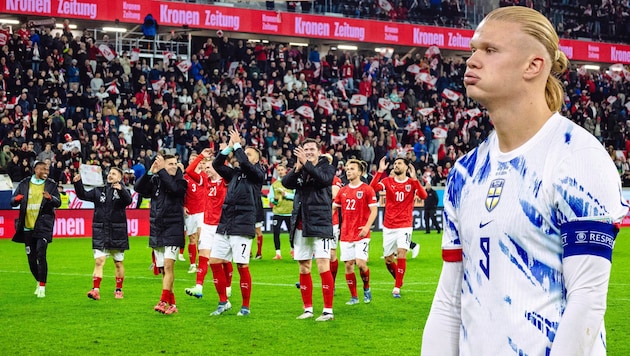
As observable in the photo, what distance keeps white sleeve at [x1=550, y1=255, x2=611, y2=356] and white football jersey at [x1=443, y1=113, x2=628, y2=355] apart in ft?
0.35

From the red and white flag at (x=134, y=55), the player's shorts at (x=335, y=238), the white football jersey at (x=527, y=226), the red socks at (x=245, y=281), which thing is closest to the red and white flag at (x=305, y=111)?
the red and white flag at (x=134, y=55)

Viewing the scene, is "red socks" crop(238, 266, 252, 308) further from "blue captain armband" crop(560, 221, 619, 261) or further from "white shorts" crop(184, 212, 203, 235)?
"blue captain armband" crop(560, 221, 619, 261)

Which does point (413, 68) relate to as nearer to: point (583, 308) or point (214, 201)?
point (214, 201)

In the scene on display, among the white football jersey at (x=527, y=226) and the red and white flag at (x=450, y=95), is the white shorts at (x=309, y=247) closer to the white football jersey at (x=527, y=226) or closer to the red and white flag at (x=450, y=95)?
the white football jersey at (x=527, y=226)

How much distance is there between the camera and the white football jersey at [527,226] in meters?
2.71

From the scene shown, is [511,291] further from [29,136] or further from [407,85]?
[407,85]

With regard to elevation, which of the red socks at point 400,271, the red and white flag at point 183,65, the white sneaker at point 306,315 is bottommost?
the white sneaker at point 306,315

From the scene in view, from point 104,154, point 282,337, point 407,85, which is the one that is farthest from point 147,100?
point 282,337

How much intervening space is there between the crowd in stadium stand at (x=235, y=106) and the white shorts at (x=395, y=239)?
14.4 m

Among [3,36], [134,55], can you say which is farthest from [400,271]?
[134,55]

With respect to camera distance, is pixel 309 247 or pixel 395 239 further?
pixel 395 239

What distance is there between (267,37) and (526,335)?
43.9 metres

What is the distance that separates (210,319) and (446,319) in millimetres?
10916

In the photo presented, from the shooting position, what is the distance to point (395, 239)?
16938 millimetres
